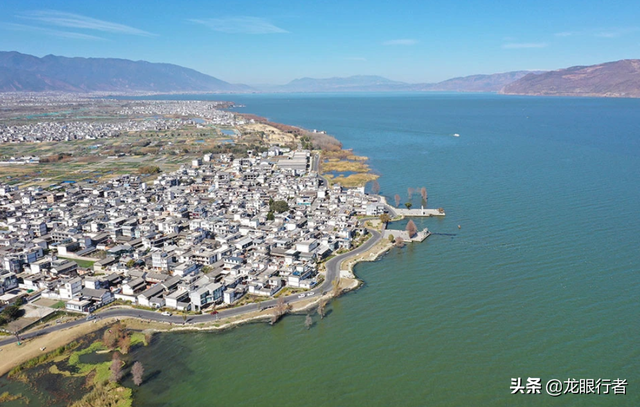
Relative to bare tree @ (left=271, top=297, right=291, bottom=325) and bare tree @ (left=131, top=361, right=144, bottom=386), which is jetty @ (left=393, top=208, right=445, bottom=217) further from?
bare tree @ (left=131, top=361, right=144, bottom=386)

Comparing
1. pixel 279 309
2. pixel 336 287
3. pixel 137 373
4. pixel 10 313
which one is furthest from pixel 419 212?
pixel 10 313

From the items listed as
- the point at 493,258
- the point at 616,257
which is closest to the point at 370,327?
the point at 493,258

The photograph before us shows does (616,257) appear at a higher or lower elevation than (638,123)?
lower

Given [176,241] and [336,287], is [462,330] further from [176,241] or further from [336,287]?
[176,241]

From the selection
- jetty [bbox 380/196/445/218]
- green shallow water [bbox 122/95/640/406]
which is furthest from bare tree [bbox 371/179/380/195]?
green shallow water [bbox 122/95/640/406]

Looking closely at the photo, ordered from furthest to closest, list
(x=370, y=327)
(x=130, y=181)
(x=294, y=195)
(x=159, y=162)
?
1. (x=159, y=162)
2. (x=130, y=181)
3. (x=294, y=195)
4. (x=370, y=327)

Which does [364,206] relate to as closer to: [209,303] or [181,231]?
[181,231]

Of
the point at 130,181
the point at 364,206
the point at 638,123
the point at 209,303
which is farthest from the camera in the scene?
the point at 638,123

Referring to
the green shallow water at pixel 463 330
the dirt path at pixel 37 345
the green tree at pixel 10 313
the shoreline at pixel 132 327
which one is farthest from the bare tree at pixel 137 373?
the green tree at pixel 10 313
